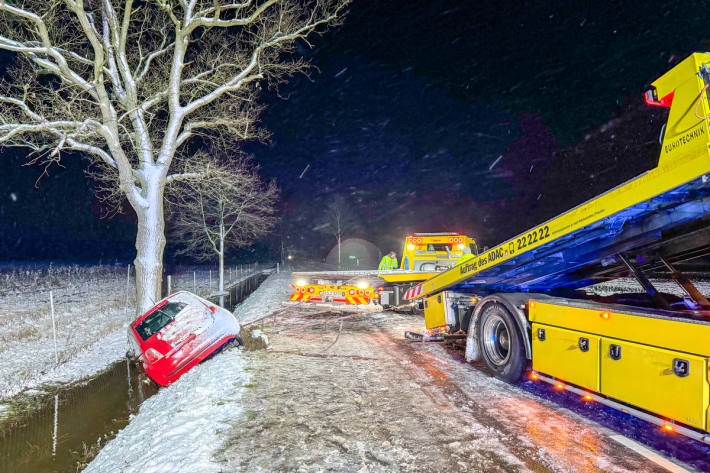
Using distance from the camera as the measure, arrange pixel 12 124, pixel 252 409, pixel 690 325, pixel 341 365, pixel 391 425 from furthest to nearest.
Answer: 1. pixel 12 124
2. pixel 341 365
3. pixel 252 409
4. pixel 391 425
5. pixel 690 325

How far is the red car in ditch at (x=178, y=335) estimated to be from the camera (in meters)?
6.96

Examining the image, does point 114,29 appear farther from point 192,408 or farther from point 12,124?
point 192,408

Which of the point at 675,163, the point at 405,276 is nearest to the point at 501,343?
the point at 675,163

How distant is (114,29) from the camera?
11195 mm

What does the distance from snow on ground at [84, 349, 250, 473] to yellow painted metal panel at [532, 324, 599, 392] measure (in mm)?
3763

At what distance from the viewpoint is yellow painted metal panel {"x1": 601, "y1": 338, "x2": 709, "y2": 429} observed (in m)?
3.31

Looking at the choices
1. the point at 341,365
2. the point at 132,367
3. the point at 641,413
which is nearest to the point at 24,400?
the point at 132,367

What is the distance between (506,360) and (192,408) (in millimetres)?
4284

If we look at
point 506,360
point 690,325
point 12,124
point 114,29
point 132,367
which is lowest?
point 132,367

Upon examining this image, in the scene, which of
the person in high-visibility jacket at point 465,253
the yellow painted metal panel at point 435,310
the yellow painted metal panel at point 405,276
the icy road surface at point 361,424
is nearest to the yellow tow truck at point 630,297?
the icy road surface at point 361,424

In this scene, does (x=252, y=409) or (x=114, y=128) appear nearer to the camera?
(x=252, y=409)

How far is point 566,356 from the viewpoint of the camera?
475 centimetres

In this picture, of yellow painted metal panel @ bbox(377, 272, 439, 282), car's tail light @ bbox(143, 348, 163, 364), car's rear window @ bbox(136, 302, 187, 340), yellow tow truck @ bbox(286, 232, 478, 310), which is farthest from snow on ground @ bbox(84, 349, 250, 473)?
yellow tow truck @ bbox(286, 232, 478, 310)

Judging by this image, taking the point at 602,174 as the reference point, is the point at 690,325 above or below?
below
